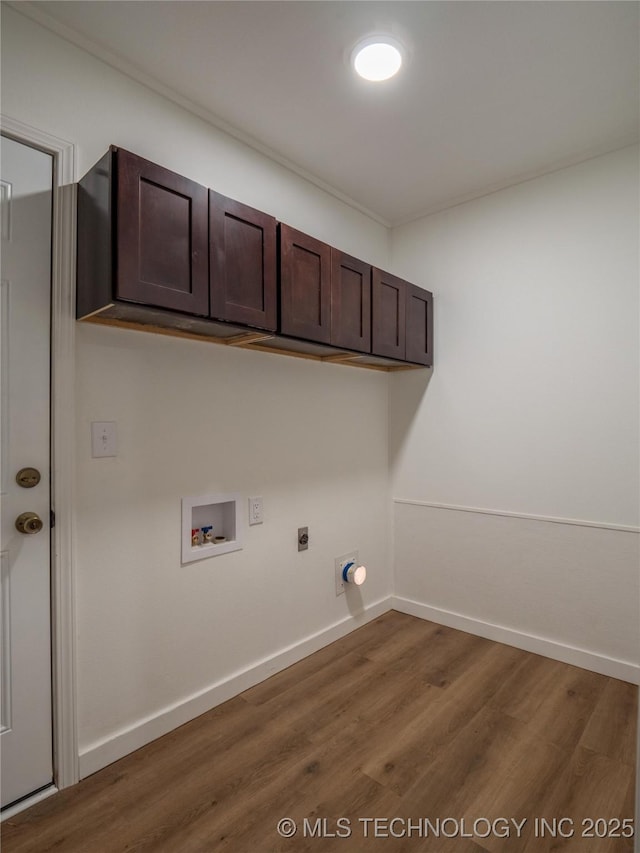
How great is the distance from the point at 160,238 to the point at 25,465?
0.90 m

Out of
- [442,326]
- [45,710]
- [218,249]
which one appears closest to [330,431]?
[442,326]

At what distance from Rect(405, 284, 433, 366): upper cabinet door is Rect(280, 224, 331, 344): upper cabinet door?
2.54ft

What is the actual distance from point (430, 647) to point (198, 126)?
9.73 feet

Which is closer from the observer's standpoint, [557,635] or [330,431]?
[557,635]

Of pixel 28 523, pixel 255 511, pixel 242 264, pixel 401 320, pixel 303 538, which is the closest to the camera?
pixel 28 523

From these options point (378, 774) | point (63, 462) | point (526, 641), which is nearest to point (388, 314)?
point (63, 462)

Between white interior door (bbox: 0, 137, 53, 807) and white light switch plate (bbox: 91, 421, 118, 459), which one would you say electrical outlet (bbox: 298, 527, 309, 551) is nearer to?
white light switch plate (bbox: 91, 421, 118, 459)

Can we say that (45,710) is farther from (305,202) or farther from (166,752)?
(305,202)

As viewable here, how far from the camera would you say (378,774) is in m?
1.70

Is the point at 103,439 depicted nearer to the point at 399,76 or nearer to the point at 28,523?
the point at 28,523

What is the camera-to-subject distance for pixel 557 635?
8.33 ft

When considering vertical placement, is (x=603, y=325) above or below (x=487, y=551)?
above

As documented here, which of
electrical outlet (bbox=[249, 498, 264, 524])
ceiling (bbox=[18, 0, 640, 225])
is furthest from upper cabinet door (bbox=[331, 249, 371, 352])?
electrical outlet (bbox=[249, 498, 264, 524])

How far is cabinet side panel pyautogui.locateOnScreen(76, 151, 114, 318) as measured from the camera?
1.47m
